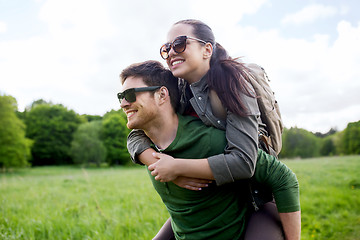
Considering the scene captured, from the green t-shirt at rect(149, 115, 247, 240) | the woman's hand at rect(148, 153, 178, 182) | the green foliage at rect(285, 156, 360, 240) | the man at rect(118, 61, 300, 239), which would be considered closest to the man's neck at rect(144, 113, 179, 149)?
the man at rect(118, 61, 300, 239)

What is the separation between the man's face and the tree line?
21696 millimetres

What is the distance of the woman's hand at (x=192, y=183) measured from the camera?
1.86 meters

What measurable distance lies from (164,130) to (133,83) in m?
0.45

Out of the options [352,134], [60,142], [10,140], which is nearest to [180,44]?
[352,134]

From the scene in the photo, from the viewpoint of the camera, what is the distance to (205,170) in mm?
1759

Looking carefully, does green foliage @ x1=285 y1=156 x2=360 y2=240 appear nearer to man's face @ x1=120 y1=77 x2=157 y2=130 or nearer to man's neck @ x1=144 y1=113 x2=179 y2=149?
man's neck @ x1=144 y1=113 x2=179 y2=149

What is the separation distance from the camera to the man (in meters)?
1.93

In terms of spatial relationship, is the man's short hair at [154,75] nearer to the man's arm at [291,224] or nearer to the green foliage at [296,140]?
the man's arm at [291,224]

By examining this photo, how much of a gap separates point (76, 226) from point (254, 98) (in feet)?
14.4

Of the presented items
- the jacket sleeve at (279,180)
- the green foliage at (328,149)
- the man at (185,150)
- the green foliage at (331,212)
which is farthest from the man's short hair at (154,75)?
the green foliage at (328,149)

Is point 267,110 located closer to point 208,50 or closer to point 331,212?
point 208,50

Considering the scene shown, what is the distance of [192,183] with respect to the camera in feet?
6.09

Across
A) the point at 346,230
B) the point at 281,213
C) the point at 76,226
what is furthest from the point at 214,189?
the point at 346,230

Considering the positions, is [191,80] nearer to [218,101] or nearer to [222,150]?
[218,101]
